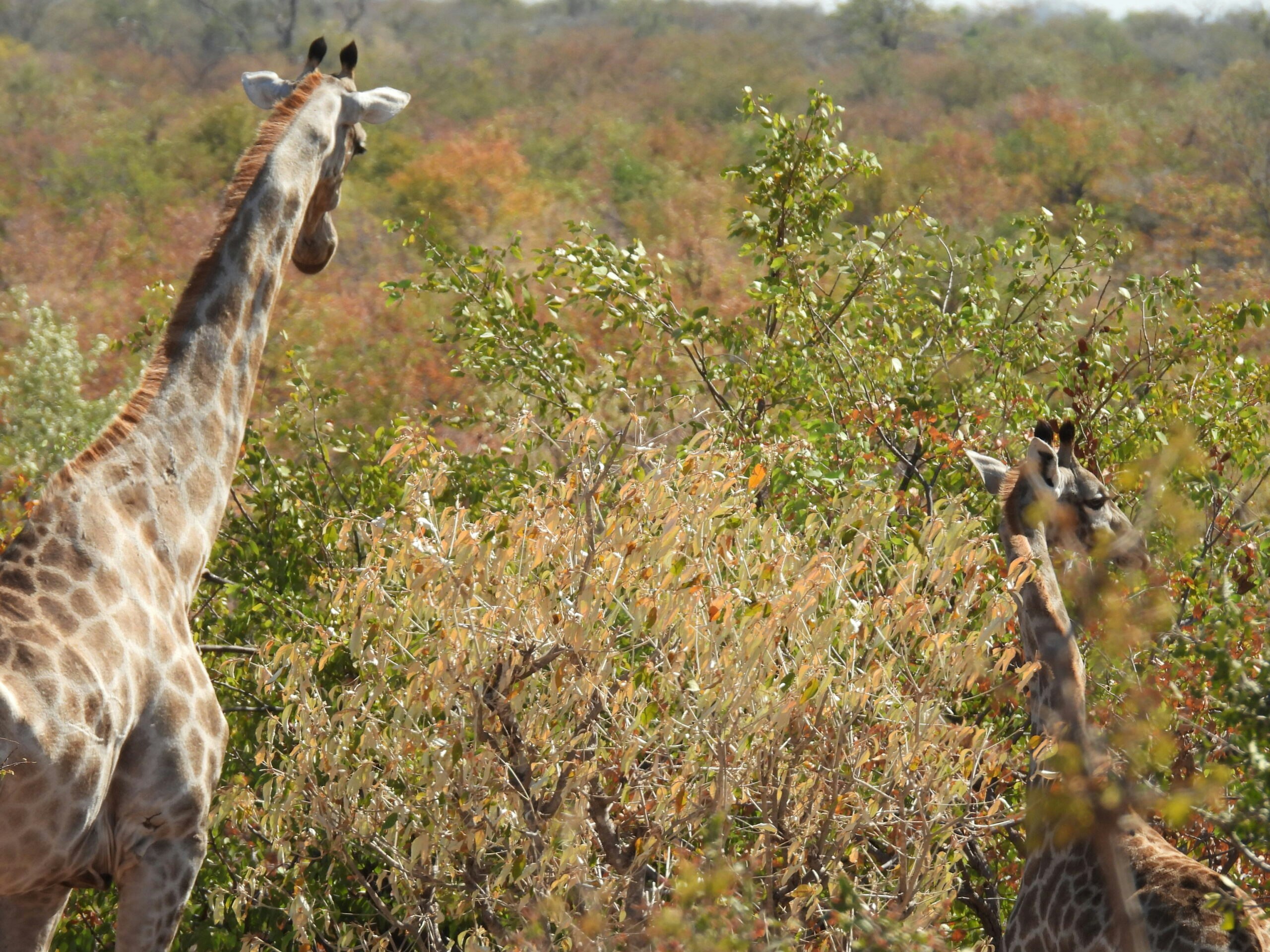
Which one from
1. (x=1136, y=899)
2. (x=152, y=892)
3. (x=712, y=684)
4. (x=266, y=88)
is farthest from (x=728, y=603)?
(x=266, y=88)

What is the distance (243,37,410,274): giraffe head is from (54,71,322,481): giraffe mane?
0.45 feet

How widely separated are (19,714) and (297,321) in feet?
55.2

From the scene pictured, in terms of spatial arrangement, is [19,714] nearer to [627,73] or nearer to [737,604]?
[737,604]

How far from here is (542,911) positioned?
11.6 feet

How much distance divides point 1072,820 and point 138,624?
2714 mm

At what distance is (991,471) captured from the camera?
16.0 feet

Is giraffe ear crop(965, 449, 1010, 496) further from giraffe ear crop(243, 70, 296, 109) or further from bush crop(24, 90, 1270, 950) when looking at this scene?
giraffe ear crop(243, 70, 296, 109)

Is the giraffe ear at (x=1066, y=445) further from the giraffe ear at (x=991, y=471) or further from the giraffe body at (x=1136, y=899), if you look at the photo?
the giraffe body at (x=1136, y=899)

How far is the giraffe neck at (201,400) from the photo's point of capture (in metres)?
4.20

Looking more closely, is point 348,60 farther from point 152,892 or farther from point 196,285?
point 152,892

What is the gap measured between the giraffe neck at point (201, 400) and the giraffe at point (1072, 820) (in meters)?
2.63

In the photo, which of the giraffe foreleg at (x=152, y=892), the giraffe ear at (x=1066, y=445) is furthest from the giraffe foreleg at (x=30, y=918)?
the giraffe ear at (x=1066, y=445)

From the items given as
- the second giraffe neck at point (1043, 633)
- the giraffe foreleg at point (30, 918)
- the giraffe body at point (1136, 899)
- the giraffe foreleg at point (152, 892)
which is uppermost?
the second giraffe neck at point (1043, 633)

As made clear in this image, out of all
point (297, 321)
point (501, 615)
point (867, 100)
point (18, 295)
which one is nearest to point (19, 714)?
point (501, 615)
